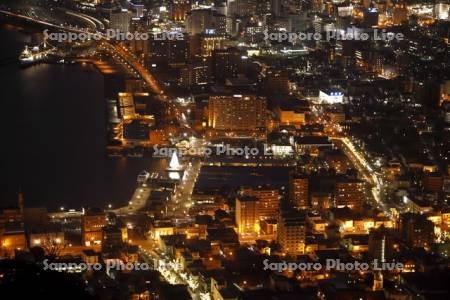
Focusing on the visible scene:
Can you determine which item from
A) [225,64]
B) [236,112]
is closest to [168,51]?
[225,64]

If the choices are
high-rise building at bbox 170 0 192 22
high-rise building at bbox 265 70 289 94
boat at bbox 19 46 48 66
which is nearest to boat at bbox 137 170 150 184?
high-rise building at bbox 265 70 289 94

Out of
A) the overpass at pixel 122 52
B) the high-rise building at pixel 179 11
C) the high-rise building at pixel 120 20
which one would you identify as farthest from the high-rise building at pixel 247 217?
the high-rise building at pixel 179 11

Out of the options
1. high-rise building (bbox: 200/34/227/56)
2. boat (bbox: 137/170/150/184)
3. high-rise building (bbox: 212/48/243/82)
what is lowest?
boat (bbox: 137/170/150/184)

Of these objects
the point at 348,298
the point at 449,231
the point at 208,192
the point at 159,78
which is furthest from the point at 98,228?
the point at 159,78

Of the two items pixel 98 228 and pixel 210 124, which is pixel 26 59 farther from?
pixel 98 228

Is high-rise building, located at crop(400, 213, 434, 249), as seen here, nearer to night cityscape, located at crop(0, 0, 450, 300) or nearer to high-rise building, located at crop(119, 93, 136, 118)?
night cityscape, located at crop(0, 0, 450, 300)

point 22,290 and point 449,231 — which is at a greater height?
point 22,290
